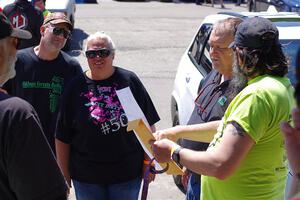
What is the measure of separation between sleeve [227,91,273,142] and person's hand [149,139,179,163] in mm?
402

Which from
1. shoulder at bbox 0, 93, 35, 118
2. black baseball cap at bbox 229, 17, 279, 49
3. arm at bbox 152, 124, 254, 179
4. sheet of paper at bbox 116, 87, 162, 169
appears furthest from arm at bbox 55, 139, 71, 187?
shoulder at bbox 0, 93, 35, 118

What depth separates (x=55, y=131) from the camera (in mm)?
4035

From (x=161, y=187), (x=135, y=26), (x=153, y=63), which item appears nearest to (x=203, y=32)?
(x=161, y=187)

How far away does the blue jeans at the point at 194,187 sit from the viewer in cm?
356

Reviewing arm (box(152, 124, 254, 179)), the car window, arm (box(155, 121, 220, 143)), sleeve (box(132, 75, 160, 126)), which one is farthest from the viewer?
the car window

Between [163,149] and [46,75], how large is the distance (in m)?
1.66

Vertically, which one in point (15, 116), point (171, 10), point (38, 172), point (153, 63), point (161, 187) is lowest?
point (171, 10)

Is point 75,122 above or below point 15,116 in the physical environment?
below

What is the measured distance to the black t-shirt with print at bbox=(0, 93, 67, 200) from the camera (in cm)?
221

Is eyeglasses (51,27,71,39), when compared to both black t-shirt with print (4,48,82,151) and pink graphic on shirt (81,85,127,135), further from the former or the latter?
pink graphic on shirt (81,85,127,135)

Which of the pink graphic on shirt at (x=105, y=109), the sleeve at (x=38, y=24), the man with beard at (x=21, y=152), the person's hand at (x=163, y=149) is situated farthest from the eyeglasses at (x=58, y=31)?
the sleeve at (x=38, y=24)

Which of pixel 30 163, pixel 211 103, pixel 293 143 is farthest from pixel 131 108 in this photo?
pixel 293 143

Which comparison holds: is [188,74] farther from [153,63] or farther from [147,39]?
[147,39]

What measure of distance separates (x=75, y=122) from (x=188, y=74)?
2277 mm
